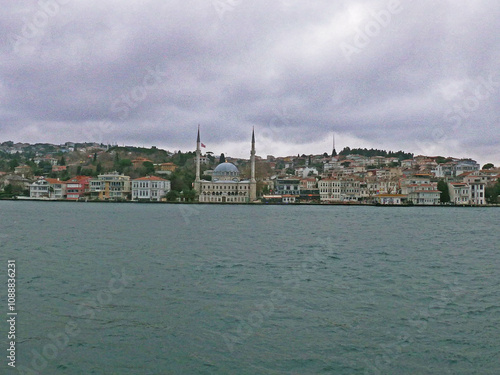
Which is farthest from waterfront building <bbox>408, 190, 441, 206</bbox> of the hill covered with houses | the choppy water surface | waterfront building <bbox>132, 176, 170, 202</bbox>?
the choppy water surface

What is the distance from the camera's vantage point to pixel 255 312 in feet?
25.7

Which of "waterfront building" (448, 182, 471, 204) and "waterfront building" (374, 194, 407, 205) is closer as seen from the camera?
"waterfront building" (448, 182, 471, 204)

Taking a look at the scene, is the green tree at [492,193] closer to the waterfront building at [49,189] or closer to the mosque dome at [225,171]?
the mosque dome at [225,171]

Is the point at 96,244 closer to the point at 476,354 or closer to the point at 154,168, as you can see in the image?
the point at 476,354

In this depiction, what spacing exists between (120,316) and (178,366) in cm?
216

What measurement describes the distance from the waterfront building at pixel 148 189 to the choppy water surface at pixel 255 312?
2096 inches

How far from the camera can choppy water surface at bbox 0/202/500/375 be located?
231 inches

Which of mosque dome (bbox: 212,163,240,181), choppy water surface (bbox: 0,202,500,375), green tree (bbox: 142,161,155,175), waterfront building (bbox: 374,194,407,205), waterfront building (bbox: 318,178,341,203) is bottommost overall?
choppy water surface (bbox: 0,202,500,375)

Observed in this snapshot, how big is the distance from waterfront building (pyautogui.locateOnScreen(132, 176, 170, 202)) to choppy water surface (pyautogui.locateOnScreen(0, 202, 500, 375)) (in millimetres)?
53235

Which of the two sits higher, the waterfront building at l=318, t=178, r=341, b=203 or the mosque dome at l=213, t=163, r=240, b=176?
the mosque dome at l=213, t=163, r=240, b=176

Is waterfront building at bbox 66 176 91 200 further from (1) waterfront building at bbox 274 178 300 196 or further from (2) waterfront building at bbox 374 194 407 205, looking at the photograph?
(2) waterfront building at bbox 374 194 407 205

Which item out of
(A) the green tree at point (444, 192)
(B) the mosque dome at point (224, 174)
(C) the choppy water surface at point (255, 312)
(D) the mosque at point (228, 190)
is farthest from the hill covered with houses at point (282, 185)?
(C) the choppy water surface at point (255, 312)

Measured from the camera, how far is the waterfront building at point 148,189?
222ft

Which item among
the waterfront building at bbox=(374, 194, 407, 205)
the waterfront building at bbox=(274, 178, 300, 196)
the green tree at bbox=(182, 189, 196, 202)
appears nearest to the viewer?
the waterfront building at bbox=(374, 194, 407, 205)
